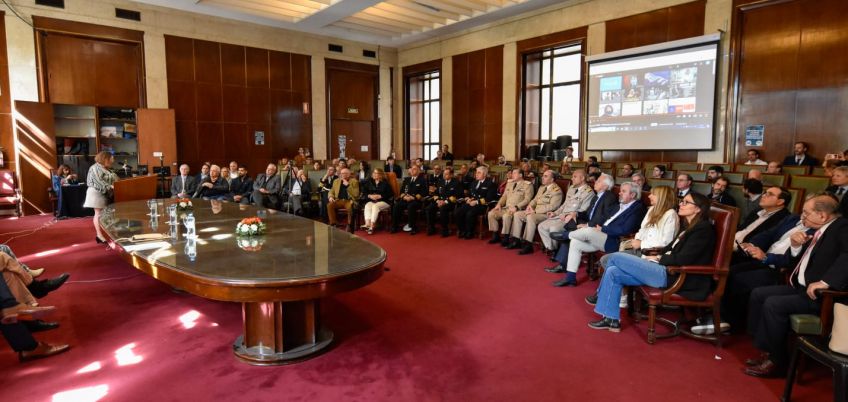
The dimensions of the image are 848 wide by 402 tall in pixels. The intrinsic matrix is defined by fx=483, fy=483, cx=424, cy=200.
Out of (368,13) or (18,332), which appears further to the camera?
(368,13)

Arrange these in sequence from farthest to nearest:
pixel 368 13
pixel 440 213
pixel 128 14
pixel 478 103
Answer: pixel 478 103 < pixel 368 13 < pixel 128 14 < pixel 440 213

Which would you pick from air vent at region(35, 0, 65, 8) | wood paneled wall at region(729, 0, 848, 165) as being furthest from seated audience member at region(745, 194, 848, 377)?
air vent at region(35, 0, 65, 8)

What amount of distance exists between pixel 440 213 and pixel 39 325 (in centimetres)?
492

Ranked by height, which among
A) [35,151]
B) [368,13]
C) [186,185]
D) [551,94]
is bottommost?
[186,185]

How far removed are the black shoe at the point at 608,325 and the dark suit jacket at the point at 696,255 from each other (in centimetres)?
47

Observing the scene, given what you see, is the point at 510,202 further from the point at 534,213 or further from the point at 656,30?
the point at 656,30

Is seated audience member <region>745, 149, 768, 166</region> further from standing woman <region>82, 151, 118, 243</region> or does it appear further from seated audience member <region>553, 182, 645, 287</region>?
standing woman <region>82, 151, 118, 243</region>

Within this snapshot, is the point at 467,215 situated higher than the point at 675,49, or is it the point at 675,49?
the point at 675,49

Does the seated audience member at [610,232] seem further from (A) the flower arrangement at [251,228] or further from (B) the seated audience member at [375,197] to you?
(B) the seated audience member at [375,197]

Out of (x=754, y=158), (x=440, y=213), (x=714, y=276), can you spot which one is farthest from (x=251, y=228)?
(x=754, y=158)

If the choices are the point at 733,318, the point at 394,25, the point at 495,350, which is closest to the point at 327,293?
the point at 495,350

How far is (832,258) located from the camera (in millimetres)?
2572

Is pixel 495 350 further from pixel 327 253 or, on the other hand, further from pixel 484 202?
pixel 484 202

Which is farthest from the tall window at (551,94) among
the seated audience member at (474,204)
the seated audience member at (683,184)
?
the seated audience member at (683,184)
